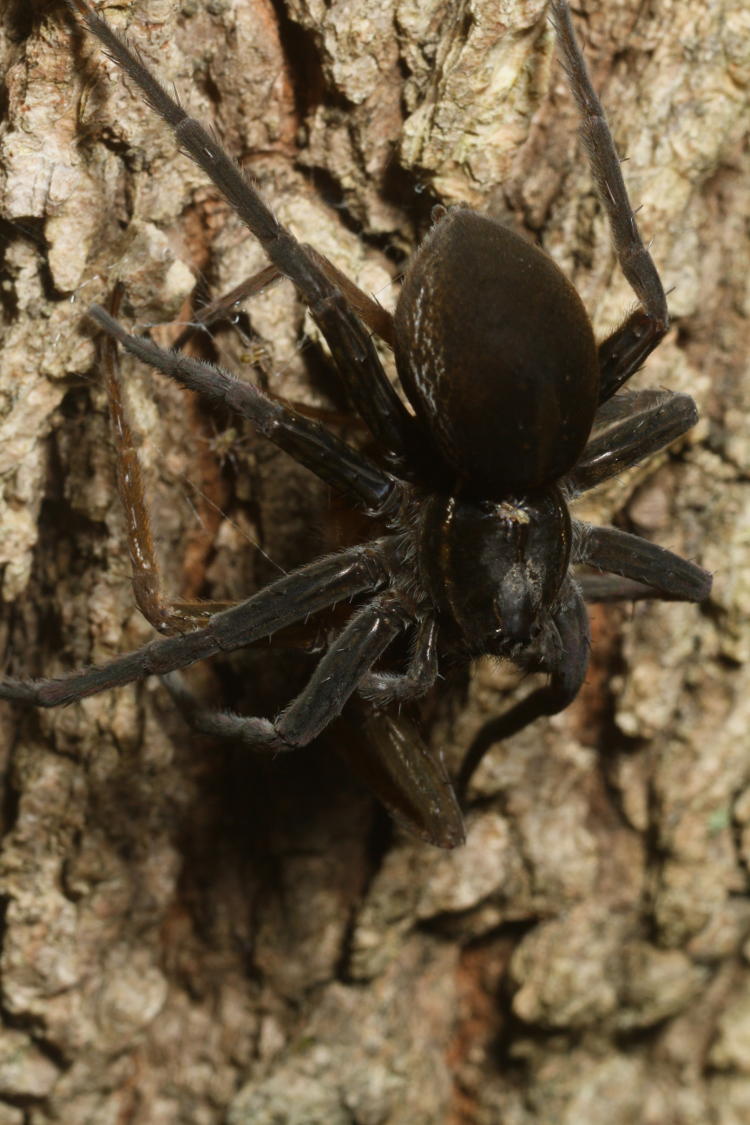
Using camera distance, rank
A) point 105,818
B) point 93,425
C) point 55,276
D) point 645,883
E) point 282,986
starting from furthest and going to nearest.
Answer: point 645,883 → point 282,986 → point 105,818 → point 93,425 → point 55,276

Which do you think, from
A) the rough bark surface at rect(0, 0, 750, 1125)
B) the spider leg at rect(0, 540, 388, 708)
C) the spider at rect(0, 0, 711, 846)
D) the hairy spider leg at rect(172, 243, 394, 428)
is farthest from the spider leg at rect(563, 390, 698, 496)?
the spider leg at rect(0, 540, 388, 708)

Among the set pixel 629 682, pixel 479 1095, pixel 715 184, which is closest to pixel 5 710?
pixel 629 682

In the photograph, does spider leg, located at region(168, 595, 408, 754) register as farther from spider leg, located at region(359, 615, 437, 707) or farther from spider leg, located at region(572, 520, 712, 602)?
spider leg, located at region(572, 520, 712, 602)

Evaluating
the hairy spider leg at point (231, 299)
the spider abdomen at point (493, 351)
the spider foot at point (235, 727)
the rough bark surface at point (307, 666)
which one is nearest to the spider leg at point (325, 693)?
the spider foot at point (235, 727)

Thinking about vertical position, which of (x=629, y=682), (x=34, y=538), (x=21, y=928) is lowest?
(x=21, y=928)

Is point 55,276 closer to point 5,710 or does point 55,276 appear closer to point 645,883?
point 5,710

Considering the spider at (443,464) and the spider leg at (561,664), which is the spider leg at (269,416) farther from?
the spider leg at (561,664)
